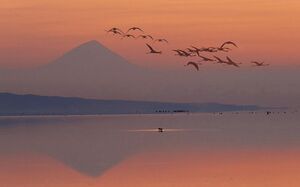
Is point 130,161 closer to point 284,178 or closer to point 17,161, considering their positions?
point 17,161

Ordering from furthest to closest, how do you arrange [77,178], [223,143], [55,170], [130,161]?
[223,143] < [130,161] < [55,170] < [77,178]

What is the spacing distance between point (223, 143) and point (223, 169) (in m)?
19.1

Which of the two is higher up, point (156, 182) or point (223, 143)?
point (223, 143)

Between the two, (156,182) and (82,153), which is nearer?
(156,182)

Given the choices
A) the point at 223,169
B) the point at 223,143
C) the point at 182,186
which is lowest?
the point at 182,186

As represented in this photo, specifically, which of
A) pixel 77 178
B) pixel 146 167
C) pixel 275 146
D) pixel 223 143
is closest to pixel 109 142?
pixel 223 143

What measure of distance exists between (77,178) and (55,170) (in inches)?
137

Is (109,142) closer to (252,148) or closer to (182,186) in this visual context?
(252,148)

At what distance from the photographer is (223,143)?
5359 centimetres

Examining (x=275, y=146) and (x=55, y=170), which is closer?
(x=55, y=170)

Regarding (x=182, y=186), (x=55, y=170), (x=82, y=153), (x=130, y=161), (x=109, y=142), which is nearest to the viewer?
(x=182, y=186)

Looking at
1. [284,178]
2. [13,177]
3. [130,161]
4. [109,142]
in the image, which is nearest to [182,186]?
[284,178]

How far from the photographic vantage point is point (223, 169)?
113ft

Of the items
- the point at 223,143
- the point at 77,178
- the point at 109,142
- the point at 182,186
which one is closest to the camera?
the point at 182,186
